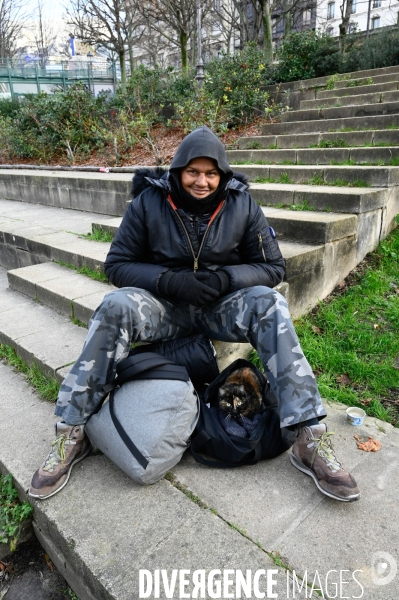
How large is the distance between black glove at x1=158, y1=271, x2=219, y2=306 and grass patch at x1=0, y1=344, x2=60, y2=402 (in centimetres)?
113

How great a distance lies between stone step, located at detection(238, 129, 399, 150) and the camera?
551 cm

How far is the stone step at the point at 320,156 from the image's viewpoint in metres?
4.95

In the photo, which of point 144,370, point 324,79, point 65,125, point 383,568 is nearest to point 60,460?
point 144,370

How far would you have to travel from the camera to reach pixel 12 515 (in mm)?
2035

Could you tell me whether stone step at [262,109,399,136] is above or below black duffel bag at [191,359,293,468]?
above

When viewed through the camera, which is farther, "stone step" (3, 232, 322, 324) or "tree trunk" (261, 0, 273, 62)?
"tree trunk" (261, 0, 273, 62)

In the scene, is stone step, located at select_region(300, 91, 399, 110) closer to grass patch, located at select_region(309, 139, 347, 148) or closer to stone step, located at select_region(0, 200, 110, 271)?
grass patch, located at select_region(309, 139, 347, 148)

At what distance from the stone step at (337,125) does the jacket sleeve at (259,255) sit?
4569 millimetres

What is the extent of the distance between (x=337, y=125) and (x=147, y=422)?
6161mm

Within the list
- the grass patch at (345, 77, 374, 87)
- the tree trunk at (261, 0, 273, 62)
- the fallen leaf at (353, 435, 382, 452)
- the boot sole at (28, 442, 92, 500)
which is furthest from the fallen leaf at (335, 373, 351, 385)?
the tree trunk at (261, 0, 273, 62)

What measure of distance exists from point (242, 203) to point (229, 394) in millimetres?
1069

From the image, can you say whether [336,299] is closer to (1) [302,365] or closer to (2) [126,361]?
(1) [302,365]

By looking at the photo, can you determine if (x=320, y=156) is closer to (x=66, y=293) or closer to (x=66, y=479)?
(x=66, y=293)

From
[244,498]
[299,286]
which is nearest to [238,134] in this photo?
[299,286]
